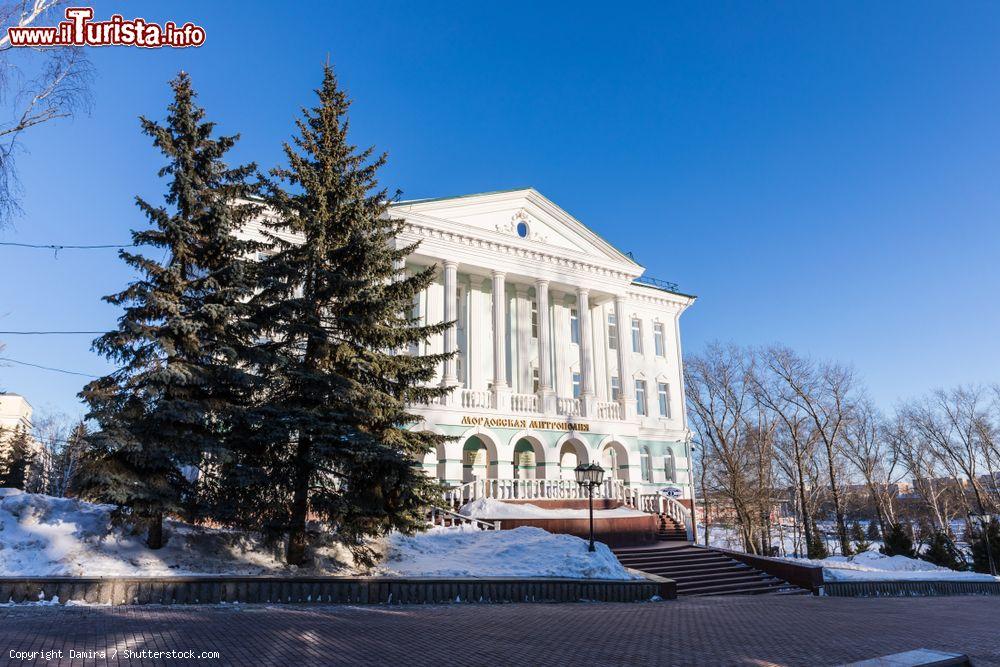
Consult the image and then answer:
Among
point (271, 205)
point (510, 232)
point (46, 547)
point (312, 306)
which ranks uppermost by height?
point (510, 232)

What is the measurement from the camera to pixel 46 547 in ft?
34.4

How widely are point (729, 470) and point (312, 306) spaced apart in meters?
34.5

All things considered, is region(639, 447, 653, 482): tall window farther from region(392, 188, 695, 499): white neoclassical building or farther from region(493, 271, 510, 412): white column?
region(493, 271, 510, 412): white column

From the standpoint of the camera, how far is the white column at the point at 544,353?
2817 cm

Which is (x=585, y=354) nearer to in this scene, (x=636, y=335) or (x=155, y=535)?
(x=636, y=335)

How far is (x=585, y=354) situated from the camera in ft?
99.6

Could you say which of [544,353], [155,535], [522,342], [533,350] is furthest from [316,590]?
[533,350]

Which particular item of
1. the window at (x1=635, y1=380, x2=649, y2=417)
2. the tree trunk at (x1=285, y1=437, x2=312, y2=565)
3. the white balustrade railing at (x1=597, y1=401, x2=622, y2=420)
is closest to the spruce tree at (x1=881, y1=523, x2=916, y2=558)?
the window at (x1=635, y1=380, x2=649, y2=417)

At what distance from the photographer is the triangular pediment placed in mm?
27969

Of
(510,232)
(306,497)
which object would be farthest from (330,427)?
(510,232)

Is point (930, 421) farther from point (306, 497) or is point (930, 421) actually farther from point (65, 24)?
point (65, 24)

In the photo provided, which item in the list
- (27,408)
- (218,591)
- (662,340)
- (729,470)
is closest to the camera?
(218,591)

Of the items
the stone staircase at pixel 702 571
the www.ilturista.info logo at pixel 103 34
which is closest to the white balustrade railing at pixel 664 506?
the stone staircase at pixel 702 571

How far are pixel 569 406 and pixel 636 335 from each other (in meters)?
9.10
